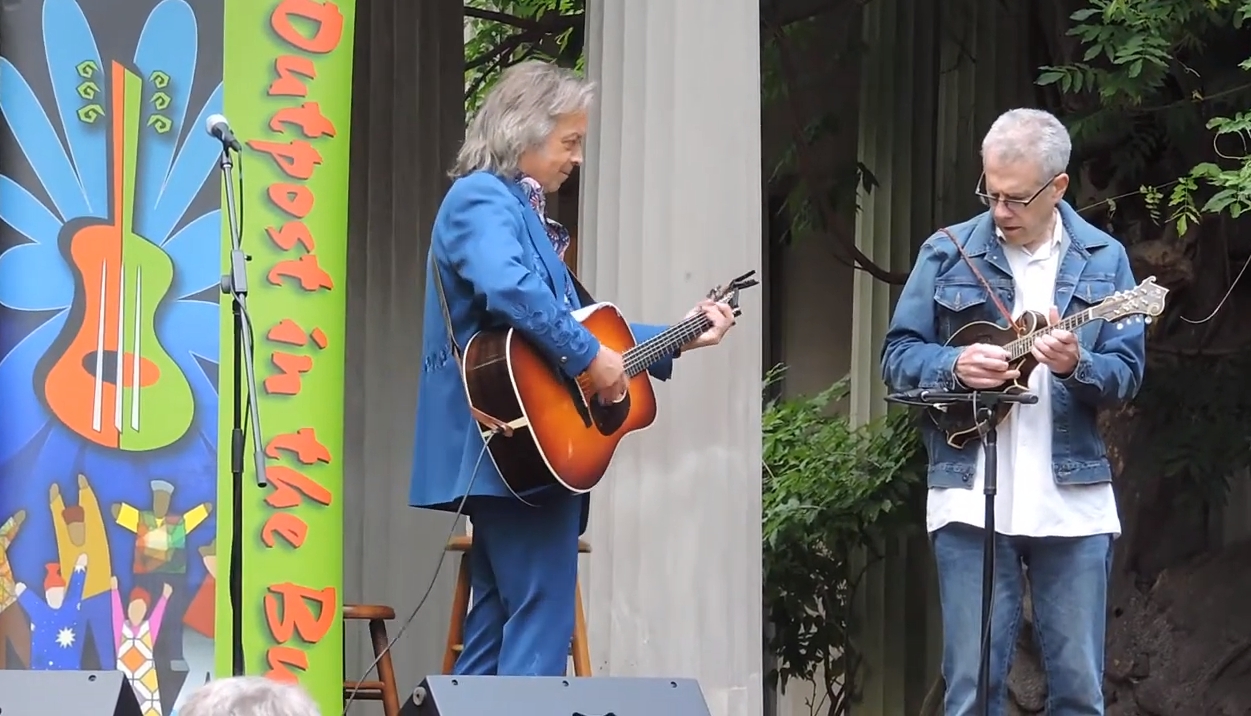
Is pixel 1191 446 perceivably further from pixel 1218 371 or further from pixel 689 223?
pixel 689 223

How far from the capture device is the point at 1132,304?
13.4ft

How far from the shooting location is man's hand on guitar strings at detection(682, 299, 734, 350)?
4316mm

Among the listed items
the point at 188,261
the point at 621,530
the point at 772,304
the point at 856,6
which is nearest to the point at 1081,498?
the point at 621,530

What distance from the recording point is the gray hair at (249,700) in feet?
7.45

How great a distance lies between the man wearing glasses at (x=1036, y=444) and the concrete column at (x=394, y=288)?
371 cm

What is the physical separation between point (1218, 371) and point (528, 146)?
367 centimetres

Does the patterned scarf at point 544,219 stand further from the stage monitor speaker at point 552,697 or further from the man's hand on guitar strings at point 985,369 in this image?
the stage monitor speaker at point 552,697

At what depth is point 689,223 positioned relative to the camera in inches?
195

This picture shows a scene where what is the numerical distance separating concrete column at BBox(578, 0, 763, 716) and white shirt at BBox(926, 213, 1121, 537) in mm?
775

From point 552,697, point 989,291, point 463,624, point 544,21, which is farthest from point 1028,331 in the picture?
point 544,21

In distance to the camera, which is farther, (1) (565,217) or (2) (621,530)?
(1) (565,217)

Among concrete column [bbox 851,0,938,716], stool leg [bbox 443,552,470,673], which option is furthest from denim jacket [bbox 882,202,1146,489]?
concrete column [bbox 851,0,938,716]

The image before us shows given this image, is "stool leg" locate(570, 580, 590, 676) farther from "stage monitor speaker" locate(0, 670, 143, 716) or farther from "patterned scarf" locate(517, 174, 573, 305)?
"stage monitor speaker" locate(0, 670, 143, 716)

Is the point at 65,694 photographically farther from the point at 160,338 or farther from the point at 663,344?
the point at 160,338
